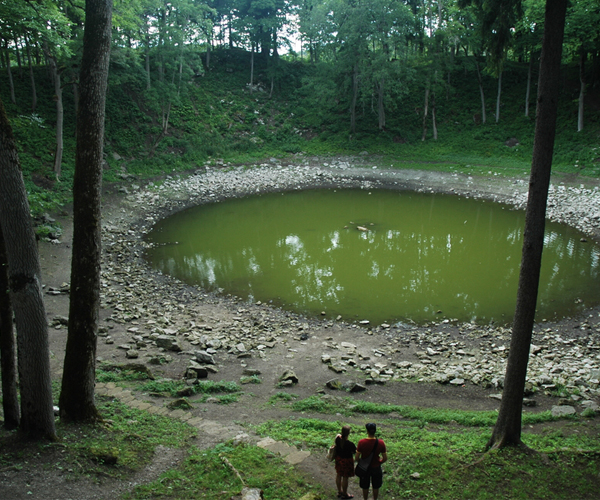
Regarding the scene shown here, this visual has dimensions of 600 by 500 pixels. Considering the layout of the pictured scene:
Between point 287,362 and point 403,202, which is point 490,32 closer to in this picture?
point 287,362

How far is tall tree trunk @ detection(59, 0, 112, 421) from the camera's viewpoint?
5.49 metres

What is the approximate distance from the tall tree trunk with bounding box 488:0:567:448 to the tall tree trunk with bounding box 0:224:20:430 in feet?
19.5

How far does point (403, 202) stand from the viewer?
2652 cm

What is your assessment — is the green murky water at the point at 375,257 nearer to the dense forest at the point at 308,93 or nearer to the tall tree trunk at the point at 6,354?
the dense forest at the point at 308,93

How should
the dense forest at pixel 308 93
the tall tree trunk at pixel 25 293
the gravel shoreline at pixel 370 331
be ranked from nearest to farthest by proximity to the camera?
the tall tree trunk at pixel 25 293 → the gravel shoreline at pixel 370 331 → the dense forest at pixel 308 93

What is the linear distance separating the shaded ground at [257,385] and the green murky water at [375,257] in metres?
1.20

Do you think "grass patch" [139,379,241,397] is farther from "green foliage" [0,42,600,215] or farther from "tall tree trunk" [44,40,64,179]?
"tall tree trunk" [44,40,64,179]

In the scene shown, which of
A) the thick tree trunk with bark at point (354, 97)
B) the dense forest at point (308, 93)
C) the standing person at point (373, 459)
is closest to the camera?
the standing person at point (373, 459)

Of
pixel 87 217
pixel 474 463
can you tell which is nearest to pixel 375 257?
pixel 474 463

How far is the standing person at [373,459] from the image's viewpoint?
5078 millimetres

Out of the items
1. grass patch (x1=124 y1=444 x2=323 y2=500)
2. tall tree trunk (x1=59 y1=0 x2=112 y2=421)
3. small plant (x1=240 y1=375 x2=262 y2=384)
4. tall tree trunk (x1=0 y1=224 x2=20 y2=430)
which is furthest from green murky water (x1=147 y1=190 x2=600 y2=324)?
tall tree trunk (x1=0 y1=224 x2=20 y2=430)

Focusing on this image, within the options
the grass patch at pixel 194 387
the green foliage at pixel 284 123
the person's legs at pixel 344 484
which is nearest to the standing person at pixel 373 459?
the person's legs at pixel 344 484

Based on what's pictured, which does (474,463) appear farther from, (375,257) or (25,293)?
(375,257)

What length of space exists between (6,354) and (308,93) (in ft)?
127
